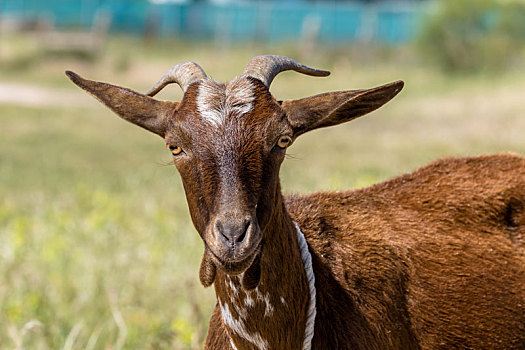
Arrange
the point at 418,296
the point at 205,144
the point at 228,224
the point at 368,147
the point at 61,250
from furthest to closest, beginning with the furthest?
1. the point at 368,147
2. the point at 61,250
3. the point at 418,296
4. the point at 205,144
5. the point at 228,224

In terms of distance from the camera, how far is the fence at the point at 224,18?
32.8 m

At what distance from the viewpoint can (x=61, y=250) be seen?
607cm

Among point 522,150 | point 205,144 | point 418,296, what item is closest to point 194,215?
point 205,144

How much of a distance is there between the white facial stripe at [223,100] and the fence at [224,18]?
2953cm

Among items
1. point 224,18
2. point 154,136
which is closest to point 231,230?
point 154,136

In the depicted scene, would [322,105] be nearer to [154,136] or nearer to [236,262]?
[236,262]

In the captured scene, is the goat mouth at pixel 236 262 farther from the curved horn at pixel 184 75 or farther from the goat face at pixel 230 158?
the curved horn at pixel 184 75

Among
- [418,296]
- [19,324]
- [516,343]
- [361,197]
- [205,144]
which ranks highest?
[205,144]

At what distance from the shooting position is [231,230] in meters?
2.66

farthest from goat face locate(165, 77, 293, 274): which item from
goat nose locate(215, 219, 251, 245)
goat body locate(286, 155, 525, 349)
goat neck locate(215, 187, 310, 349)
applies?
goat body locate(286, 155, 525, 349)

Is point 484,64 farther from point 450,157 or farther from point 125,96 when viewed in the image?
point 125,96

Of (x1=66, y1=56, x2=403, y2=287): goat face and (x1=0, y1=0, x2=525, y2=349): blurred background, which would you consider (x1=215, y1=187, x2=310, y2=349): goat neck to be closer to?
(x1=66, y1=56, x2=403, y2=287): goat face

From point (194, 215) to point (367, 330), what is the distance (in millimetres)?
928

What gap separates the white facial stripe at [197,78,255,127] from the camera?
2924 mm
